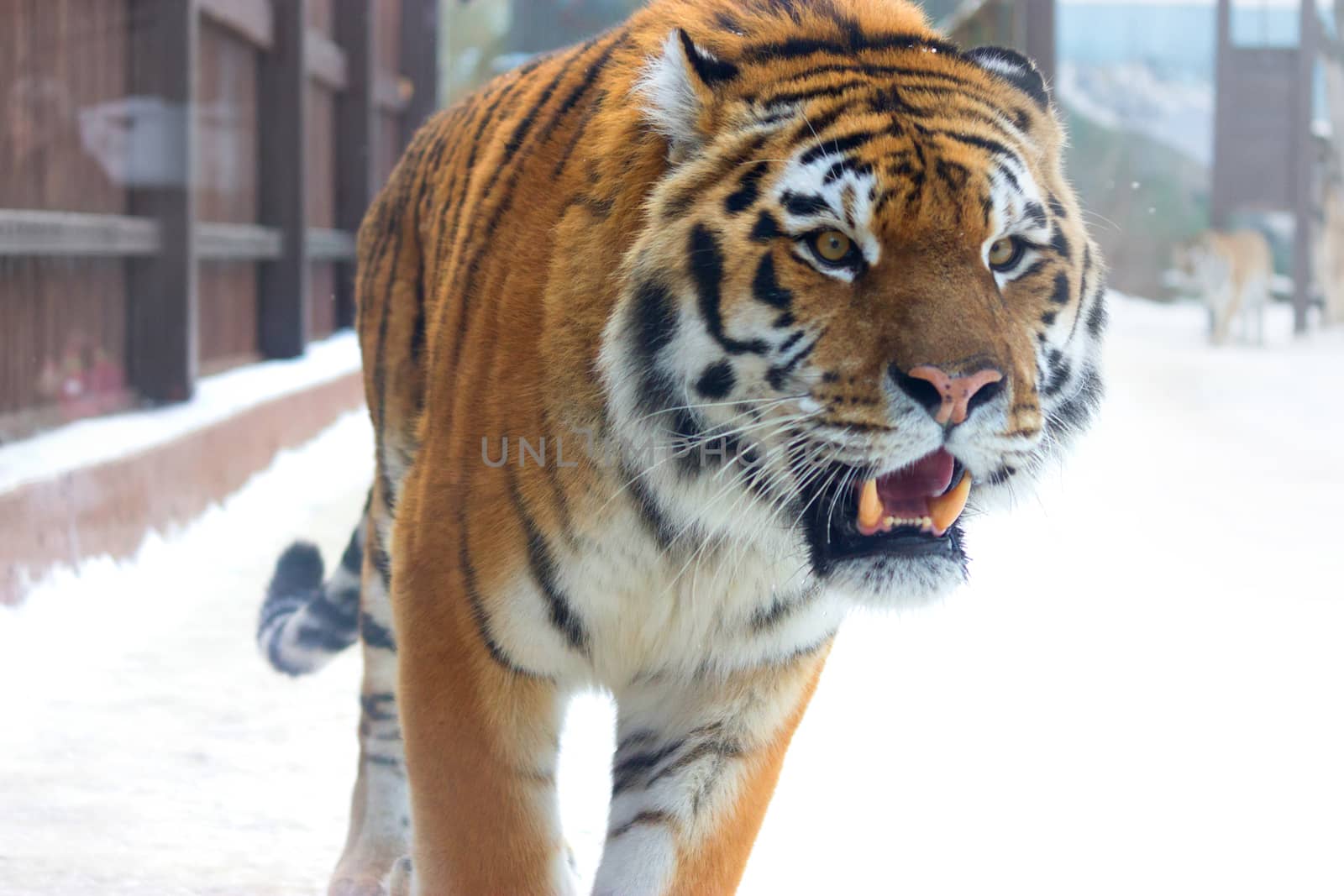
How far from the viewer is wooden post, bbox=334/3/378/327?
163cm

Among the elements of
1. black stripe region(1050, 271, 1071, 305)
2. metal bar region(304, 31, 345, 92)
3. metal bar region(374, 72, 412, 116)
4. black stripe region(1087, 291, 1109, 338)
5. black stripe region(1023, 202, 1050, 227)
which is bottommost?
black stripe region(1087, 291, 1109, 338)

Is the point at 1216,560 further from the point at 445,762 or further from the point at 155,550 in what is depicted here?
the point at 155,550

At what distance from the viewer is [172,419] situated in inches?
71.5

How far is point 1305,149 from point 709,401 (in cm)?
86

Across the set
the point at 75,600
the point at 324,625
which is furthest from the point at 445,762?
the point at 75,600

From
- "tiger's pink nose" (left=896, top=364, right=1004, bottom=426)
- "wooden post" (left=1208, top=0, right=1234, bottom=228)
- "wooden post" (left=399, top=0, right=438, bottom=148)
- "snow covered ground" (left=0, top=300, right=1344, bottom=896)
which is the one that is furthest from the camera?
"wooden post" (left=399, top=0, right=438, bottom=148)

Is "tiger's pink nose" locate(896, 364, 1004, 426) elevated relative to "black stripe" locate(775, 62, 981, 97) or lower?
lower

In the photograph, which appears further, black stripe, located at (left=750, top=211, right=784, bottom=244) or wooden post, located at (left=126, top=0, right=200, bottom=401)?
wooden post, located at (left=126, top=0, right=200, bottom=401)

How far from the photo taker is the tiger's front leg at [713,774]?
0.98m

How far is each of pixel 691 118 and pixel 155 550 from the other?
41.3 inches

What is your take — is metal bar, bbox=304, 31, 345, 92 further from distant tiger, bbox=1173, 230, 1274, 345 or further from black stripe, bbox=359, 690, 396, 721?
distant tiger, bbox=1173, 230, 1274, 345

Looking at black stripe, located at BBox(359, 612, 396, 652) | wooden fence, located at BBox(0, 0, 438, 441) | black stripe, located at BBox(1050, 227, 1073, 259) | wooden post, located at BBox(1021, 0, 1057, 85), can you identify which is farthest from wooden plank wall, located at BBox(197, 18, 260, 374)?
black stripe, located at BBox(1050, 227, 1073, 259)

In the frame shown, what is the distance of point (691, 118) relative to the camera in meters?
0.86

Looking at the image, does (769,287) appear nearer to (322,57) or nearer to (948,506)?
(948,506)
